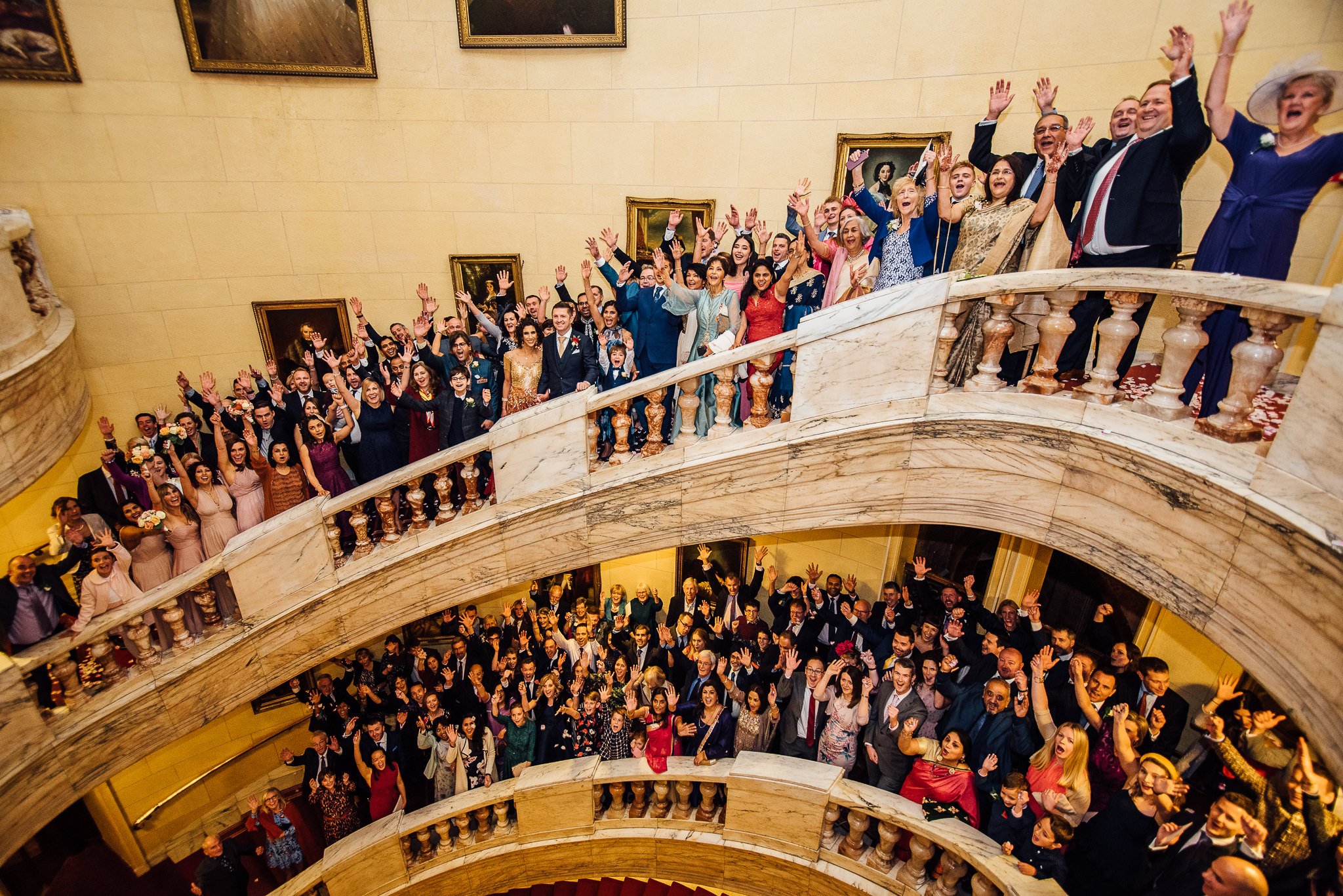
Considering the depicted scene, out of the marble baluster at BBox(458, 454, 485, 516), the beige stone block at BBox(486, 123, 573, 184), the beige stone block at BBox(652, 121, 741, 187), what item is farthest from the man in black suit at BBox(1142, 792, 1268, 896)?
the beige stone block at BBox(486, 123, 573, 184)

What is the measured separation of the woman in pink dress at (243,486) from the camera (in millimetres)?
5668

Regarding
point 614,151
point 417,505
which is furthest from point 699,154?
point 417,505

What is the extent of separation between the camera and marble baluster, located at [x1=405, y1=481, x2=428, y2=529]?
202 inches

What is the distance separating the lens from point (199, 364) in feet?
25.0

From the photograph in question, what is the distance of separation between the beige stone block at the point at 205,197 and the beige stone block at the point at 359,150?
88 centimetres

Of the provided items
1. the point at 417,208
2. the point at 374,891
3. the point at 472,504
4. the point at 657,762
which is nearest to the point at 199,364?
the point at 417,208

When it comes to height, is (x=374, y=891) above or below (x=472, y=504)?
below

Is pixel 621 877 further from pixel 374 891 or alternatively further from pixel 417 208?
pixel 417 208

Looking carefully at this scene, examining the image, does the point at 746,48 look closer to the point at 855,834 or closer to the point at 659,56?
the point at 659,56

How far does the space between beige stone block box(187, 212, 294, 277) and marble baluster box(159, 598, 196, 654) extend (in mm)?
4078

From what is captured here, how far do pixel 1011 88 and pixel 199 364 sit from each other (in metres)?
9.16

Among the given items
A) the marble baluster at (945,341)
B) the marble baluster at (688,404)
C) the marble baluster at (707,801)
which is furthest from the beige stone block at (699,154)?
the marble baluster at (707,801)

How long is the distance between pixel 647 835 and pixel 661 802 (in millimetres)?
326

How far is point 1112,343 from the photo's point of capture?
332cm
